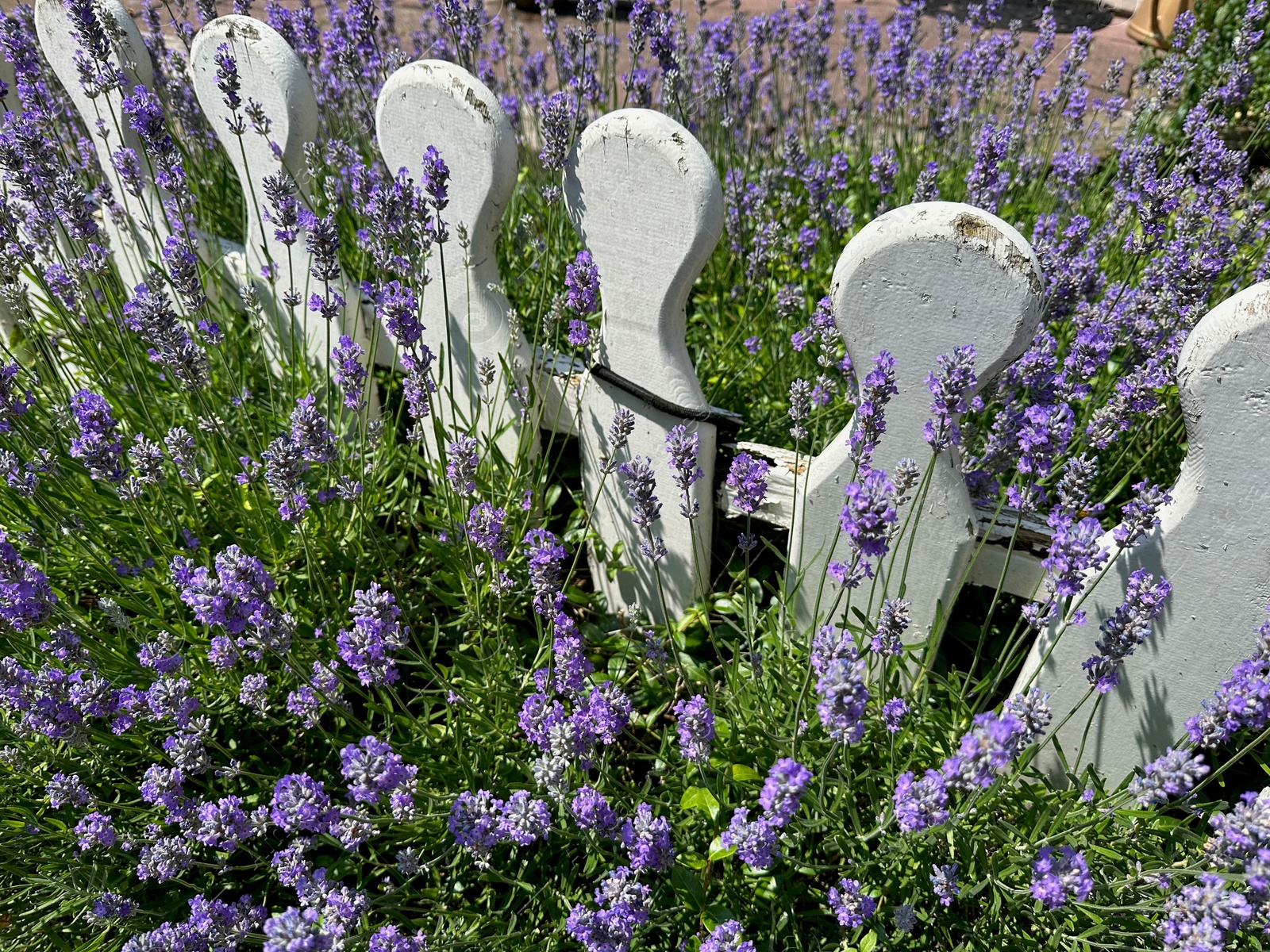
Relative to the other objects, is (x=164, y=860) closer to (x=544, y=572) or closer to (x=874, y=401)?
(x=544, y=572)

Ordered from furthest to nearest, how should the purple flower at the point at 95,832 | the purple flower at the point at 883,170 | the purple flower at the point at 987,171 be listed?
1. the purple flower at the point at 883,170
2. the purple flower at the point at 987,171
3. the purple flower at the point at 95,832

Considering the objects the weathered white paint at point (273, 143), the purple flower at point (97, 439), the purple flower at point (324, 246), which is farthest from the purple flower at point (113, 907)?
the purple flower at point (324, 246)

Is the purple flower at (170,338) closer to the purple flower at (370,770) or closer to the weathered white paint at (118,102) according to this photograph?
the weathered white paint at (118,102)

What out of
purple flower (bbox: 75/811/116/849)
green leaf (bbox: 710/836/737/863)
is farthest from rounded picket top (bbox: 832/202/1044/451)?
purple flower (bbox: 75/811/116/849)

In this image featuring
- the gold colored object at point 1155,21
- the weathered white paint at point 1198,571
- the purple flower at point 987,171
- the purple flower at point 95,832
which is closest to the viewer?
the weathered white paint at point 1198,571

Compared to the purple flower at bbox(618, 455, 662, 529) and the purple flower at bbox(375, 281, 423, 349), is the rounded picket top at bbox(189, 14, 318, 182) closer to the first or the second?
the purple flower at bbox(375, 281, 423, 349)

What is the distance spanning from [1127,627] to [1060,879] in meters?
0.46

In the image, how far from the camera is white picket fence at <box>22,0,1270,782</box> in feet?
5.09

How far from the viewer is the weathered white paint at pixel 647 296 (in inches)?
72.4

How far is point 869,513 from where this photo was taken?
54.4 inches

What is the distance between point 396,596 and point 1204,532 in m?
1.94

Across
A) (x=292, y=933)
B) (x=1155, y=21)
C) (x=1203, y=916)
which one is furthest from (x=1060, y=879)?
(x=1155, y=21)

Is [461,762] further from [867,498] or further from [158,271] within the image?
[158,271]

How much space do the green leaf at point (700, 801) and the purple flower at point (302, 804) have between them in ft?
2.40
